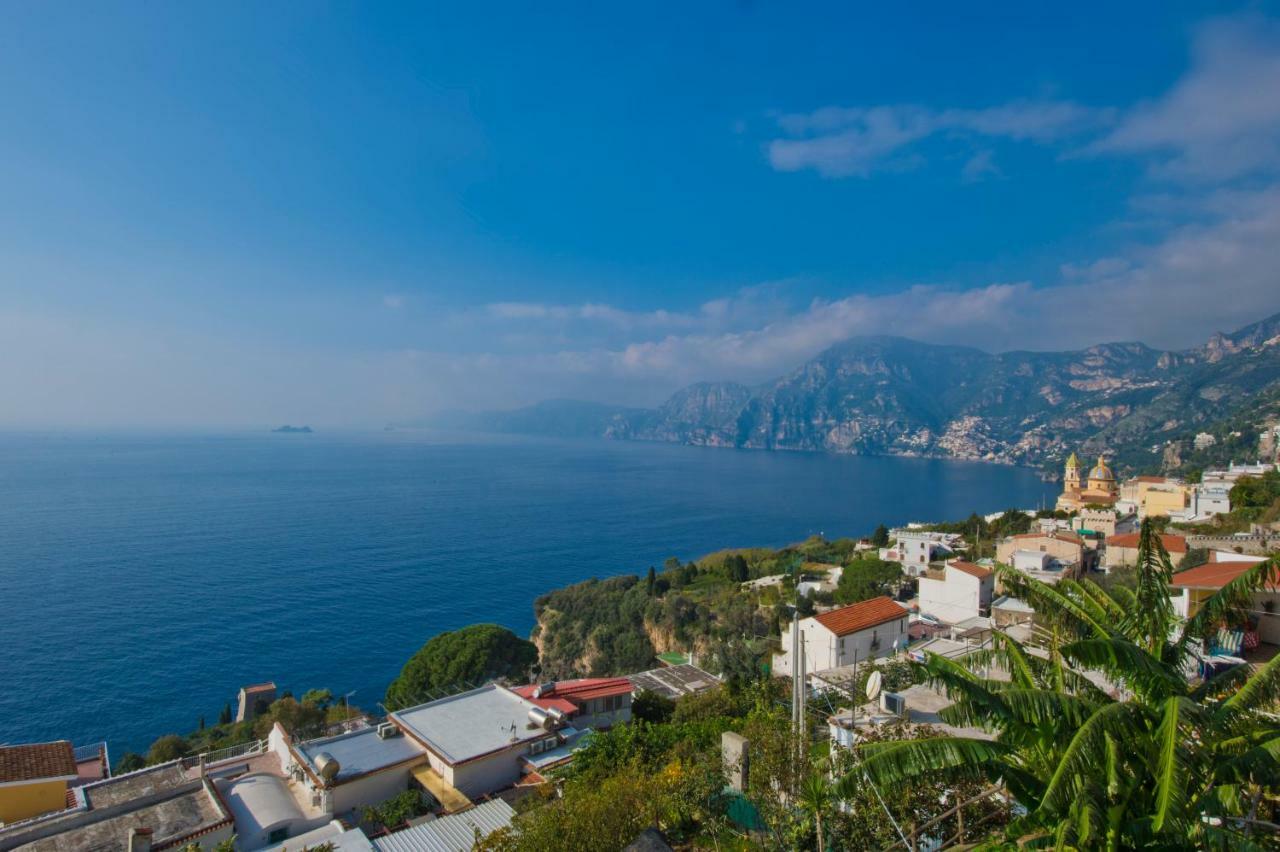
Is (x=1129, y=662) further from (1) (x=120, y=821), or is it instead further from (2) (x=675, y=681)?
(2) (x=675, y=681)

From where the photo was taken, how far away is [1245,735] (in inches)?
189

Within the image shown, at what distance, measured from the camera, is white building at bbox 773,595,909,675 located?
18500 millimetres

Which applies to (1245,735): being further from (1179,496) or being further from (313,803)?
(1179,496)

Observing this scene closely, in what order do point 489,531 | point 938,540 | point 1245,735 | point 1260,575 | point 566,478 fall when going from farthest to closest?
1. point 566,478
2. point 489,531
3. point 938,540
4. point 1260,575
5. point 1245,735

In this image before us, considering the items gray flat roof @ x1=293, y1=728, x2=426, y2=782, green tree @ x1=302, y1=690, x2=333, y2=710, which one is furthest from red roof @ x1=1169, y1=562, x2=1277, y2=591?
green tree @ x1=302, y1=690, x2=333, y2=710

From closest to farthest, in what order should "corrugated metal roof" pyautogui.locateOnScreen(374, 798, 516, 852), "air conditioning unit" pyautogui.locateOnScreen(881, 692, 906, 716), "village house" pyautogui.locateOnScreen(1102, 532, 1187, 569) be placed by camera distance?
"corrugated metal roof" pyautogui.locateOnScreen(374, 798, 516, 852), "air conditioning unit" pyautogui.locateOnScreen(881, 692, 906, 716), "village house" pyautogui.locateOnScreen(1102, 532, 1187, 569)

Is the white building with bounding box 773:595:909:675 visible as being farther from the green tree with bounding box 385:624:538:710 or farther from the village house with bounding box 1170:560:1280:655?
the green tree with bounding box 385:624:538:710

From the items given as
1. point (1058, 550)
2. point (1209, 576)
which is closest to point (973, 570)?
point (1058, 550)

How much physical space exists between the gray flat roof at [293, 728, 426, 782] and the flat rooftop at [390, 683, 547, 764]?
0.33m

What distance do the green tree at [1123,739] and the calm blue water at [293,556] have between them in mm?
30746

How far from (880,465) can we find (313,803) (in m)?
177

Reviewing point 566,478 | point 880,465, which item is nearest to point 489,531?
point 566,478

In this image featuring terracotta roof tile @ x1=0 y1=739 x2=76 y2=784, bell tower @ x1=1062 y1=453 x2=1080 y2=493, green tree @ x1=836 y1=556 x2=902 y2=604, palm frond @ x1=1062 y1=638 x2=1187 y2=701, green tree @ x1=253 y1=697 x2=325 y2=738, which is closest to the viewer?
palm frond @ x1=1062 y1=638 x2=1187 y2=701

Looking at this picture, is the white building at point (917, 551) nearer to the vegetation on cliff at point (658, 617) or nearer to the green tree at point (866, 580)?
the green tree at point (866, 580)
